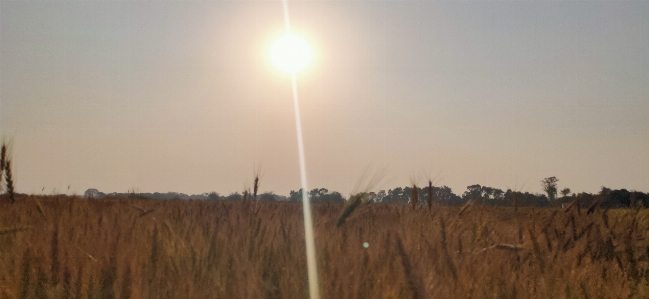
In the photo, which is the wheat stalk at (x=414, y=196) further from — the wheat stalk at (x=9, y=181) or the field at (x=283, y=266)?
the wheat stalk at (x=9, y=181)

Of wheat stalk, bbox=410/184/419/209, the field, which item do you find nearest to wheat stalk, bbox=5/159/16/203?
the field

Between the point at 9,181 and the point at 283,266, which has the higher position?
the point at 9,181

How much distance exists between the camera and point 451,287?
88.2 inches

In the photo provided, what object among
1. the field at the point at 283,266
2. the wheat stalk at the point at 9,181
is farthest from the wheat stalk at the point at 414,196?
the wheat stalk at the point at 9,181

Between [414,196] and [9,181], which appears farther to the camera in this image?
[9,181]

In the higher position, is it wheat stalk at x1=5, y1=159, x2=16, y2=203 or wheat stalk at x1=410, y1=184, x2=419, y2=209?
wheat stalk at x1=5, y1=159, x2=16, y2=203

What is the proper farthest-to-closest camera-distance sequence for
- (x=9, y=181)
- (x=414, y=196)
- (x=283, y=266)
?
1. (x=9, y=181)
2. (x=414, y=196)
3. (x=283, y=266)

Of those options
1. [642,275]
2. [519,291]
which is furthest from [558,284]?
[642,275]

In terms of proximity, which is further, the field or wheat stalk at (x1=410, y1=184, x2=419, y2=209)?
wheat stalk at (x1=410, y1=184, x2=419, y2=209)

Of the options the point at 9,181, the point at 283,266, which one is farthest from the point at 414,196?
the point at 9,181

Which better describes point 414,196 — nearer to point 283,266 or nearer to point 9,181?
point 283,266

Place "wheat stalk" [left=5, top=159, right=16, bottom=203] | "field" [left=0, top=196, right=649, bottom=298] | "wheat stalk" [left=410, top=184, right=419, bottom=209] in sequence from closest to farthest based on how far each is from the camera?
"field" [left=0, top=196, right=649, bottom=298]
"wheat stalk" [left=410, top=184, right=419, bottom=209]
"wheat stalk" [left=5, top=159, right=16, bottom=203]

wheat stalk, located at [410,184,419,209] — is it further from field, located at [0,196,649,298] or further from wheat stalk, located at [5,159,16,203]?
wheat stalk, located at [5,159,16,203]

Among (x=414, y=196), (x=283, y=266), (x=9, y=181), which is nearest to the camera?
(x=283, y=266)
